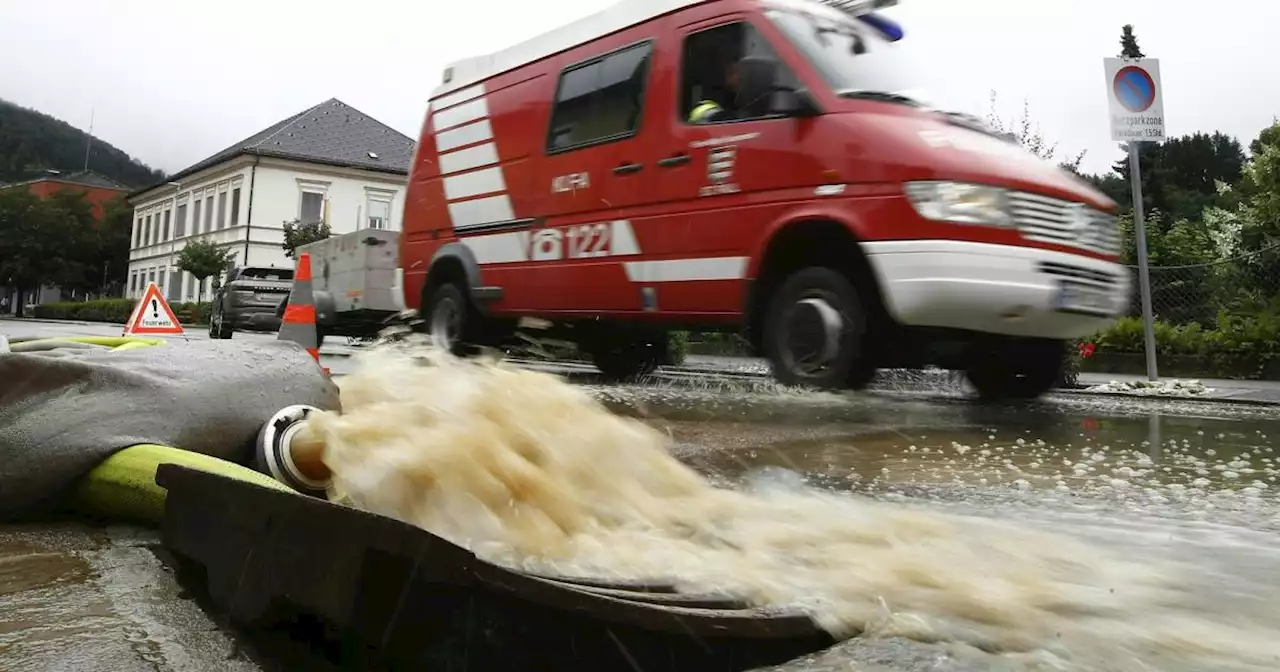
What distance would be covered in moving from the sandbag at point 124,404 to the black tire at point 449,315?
433 cm

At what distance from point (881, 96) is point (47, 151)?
80300 mm

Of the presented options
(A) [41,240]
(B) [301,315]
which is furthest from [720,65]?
(A) [41,240]

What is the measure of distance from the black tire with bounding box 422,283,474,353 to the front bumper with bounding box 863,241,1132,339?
353cm

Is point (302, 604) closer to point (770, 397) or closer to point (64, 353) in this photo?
point (64, 353)

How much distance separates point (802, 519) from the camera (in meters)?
2.07

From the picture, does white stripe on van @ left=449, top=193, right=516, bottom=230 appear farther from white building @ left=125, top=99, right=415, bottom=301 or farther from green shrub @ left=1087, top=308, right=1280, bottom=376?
white building @ left=125, top=99, right=415, bottom=301

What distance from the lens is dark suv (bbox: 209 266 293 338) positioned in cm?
1661

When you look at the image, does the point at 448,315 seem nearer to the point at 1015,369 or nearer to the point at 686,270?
the point at 686,270

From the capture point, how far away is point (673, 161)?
525cm

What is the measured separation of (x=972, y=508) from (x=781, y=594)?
1.11 meters

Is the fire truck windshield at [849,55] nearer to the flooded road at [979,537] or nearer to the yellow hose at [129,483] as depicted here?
the flooded road at [979,537]

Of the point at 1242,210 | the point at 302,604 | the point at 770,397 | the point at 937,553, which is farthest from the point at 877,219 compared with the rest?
the point at 1242,210

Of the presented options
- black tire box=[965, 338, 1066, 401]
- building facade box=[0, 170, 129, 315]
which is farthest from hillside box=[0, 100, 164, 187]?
black tire box=[965, 338, 1066, 401]

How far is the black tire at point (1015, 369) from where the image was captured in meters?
5.22
